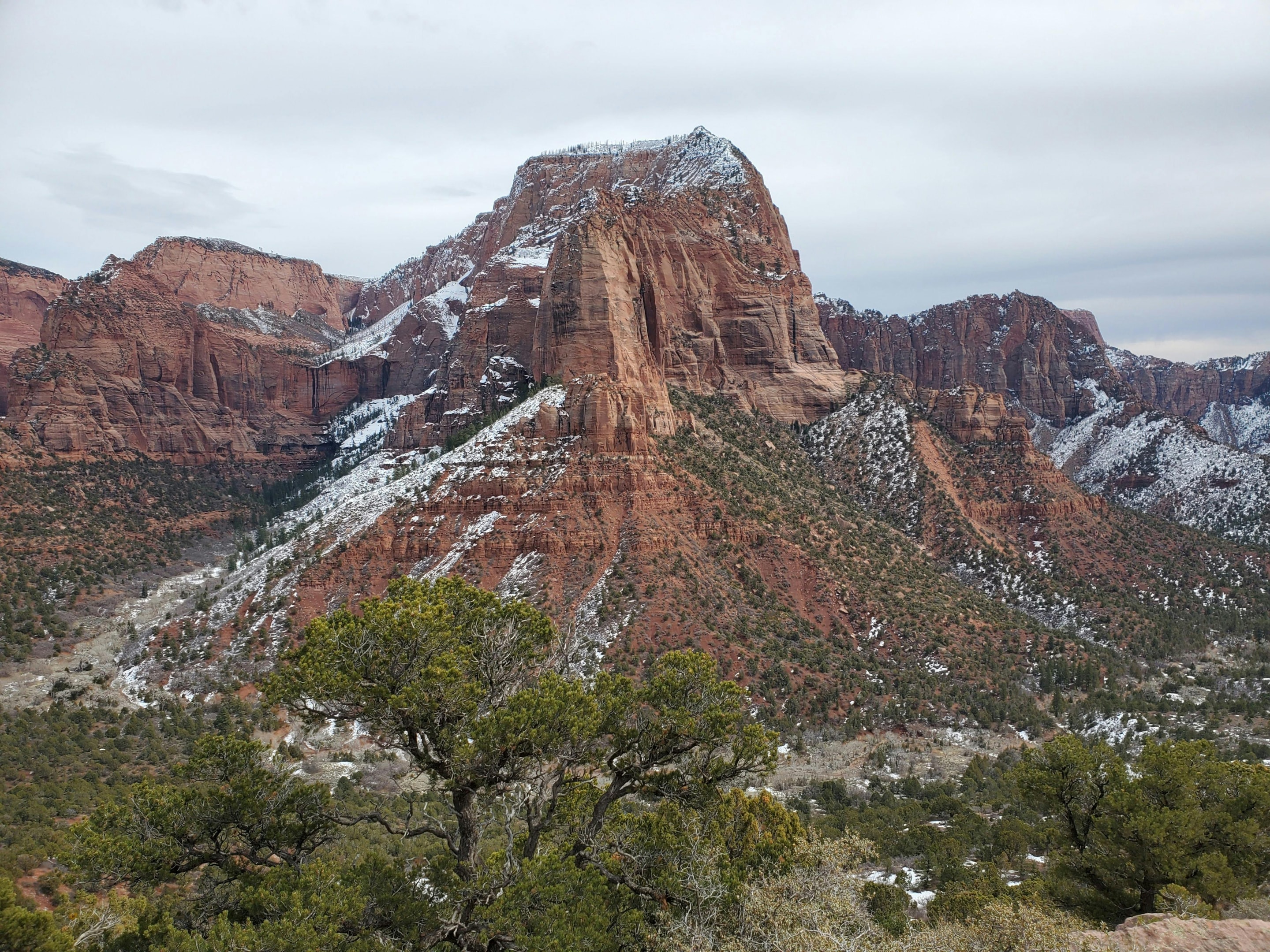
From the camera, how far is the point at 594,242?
237 feet

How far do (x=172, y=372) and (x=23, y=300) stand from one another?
Answer: 50.9 meters

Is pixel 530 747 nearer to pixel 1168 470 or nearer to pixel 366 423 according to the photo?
pixel 366 423

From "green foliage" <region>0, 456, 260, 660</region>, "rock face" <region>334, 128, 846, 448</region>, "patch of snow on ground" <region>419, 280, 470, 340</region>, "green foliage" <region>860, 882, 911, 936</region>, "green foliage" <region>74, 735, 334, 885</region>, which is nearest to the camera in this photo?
"green foliage" <region>74, 735, 334, 885</region>

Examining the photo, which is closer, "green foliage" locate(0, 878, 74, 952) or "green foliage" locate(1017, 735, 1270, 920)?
"green foliage" locate(0, 878, 74, 952)

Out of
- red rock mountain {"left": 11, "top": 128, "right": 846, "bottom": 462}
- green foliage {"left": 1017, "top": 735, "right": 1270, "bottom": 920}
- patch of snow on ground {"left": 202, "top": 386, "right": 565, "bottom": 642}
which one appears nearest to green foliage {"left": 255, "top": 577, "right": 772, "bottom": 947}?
green foliage {"left": 1017, "top": 735, "right": 1270, "bottom": 920}

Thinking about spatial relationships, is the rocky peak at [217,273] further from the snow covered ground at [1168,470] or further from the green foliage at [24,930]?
the snow covered ground at [1168,470]

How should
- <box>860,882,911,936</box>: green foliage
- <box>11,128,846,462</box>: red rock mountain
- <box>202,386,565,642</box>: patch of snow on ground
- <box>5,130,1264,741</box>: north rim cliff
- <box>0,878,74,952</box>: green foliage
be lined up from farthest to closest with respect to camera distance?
<box>11,128,846,462</box>: red rock mountain
<box>202,386,565,642</box>: patch of snow on ground
<box>5,130,1264,741</box>: north rim cliff
<box>860,882,911,936</box>: green foliage
<box>0,878,74,952</box>: green foliage

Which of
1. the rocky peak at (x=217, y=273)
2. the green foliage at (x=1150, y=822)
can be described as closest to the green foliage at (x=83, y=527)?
the rocky peak at (x=217, y=273)

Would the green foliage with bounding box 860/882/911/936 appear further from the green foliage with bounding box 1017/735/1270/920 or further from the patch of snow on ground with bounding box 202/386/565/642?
the patch of snow on ground with bounding box 202/386/565/642

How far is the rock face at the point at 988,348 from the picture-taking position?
162 m

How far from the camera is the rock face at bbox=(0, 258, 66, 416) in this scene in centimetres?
14450

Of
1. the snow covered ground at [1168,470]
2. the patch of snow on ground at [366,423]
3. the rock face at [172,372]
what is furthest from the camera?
the patch of snow on ground at [366,423]

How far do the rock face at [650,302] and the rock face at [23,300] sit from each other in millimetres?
82825

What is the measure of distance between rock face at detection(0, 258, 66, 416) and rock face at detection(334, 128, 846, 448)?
8282cm
